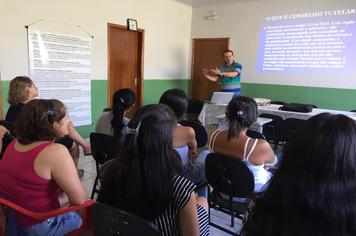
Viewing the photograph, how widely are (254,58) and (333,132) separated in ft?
17.9

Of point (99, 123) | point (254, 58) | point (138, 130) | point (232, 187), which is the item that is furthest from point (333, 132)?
point (254, 58)

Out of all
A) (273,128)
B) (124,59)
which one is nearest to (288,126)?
(273,128)

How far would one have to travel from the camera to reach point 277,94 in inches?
226

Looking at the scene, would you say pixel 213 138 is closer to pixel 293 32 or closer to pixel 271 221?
pixel 271 221

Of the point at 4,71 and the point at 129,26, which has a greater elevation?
the point at 129,26

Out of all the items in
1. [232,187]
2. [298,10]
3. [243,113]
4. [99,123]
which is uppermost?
[298,10]

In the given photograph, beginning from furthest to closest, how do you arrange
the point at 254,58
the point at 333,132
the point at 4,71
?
the point at 254,58
the point at 4,71
the point at 333,132

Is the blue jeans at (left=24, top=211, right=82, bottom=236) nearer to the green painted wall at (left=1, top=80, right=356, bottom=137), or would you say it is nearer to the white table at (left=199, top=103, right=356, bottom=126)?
the white table at (left=199, top=103, right=356, bottom=126)

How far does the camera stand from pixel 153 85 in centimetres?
614

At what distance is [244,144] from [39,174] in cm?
120

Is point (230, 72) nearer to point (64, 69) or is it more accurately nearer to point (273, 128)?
point (273, 128)

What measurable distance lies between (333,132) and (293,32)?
524cm

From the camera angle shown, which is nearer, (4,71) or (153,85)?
(4,71)

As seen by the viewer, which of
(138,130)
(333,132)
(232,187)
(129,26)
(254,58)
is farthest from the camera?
(254,58)
